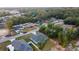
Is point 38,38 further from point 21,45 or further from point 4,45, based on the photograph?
point 4,45

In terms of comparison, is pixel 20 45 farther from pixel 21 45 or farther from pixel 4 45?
pixel 4 45

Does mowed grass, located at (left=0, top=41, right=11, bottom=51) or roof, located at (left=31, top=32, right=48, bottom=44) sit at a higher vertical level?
roof, located at (left=31, top=32, right=48, bottom=44)

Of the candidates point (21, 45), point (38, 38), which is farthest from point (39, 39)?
point (21, 45)

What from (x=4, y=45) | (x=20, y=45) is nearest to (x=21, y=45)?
(x=20, y=45)

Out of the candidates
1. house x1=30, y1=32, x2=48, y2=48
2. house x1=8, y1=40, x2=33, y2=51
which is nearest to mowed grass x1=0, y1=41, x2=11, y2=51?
house x1=8, y1=40, x2=33, y2=51

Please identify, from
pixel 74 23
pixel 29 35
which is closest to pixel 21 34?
pixel 29 35

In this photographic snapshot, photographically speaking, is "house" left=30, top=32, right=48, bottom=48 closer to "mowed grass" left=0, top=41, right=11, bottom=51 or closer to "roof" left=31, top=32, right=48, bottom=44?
"roof" left=31, top=32, right=48, bottom=44
